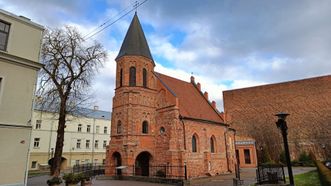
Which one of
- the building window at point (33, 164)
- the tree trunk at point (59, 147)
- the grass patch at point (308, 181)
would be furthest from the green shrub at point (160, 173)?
the building window at point (33, 164)

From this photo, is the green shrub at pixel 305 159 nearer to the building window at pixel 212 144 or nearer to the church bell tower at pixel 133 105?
the building window at pixel 212 144

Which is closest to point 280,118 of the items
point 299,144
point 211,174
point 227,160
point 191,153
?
point 191,153

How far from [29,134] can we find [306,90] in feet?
134

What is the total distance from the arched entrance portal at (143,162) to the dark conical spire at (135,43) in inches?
424

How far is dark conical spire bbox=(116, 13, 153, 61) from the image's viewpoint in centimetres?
2566

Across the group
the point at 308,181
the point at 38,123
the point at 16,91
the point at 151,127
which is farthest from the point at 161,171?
the point at 38,123

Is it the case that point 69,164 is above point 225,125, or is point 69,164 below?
below

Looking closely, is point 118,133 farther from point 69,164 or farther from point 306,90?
point 306,90

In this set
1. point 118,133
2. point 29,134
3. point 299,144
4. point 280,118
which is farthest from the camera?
point 299,144

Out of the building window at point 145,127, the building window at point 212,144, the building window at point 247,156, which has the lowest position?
the building window at point 247,156

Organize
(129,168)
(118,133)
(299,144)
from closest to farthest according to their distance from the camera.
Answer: (129,168)
(118,133)
(299,144)

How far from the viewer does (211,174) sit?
25156mm

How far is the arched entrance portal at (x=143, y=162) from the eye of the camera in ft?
78.1

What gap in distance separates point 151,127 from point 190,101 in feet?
22.4
